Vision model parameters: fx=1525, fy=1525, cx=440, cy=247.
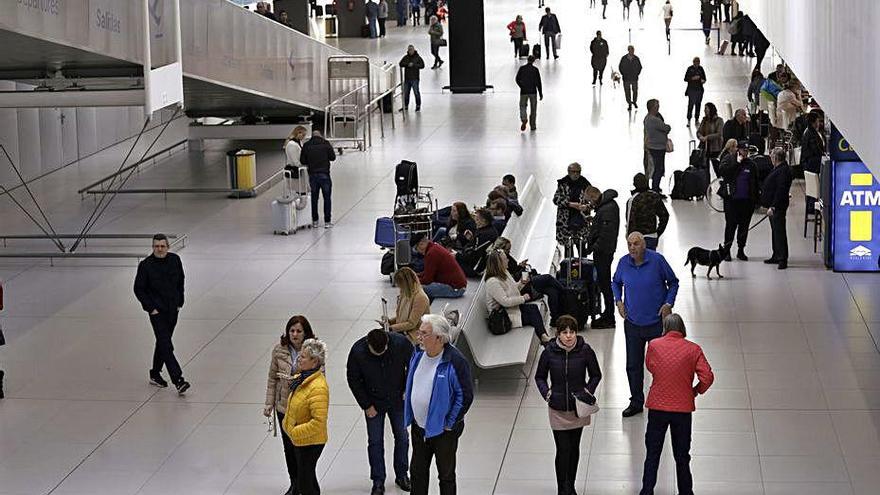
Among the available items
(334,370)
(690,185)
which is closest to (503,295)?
(334,370)

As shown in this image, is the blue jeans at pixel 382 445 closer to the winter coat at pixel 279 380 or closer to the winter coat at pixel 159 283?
the winter coat at pixel 279 380

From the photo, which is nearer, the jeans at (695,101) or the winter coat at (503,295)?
the winter coat at (503,295)

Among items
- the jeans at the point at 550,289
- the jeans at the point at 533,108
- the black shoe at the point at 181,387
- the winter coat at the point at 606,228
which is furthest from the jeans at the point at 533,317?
the jeans at the point at 533,108

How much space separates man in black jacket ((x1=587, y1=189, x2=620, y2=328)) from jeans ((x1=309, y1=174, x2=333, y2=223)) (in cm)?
670

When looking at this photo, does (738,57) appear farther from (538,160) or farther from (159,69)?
(159,69)

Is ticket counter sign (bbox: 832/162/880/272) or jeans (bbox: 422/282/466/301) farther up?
ticket counter sign (bbox: 832/162/880/272)

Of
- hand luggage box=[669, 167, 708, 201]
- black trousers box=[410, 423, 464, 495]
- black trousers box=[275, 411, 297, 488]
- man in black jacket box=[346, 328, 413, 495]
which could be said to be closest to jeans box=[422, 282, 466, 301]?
man in black jacket box=[346, 328, 413, 495]

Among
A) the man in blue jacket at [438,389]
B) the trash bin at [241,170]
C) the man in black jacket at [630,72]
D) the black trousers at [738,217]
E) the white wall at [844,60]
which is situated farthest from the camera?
the man in black jacket at [630,72]

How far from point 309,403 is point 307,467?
0.56 metres

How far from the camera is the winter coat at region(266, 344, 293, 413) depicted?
10422 mm

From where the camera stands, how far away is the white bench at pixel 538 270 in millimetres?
13609

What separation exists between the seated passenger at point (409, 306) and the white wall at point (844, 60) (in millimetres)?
3553

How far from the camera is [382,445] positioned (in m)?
10.9

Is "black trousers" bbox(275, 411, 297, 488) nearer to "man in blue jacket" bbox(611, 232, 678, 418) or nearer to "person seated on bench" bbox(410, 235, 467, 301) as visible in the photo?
"man in blue jacket" bbox(611, 232, 678, 418)
